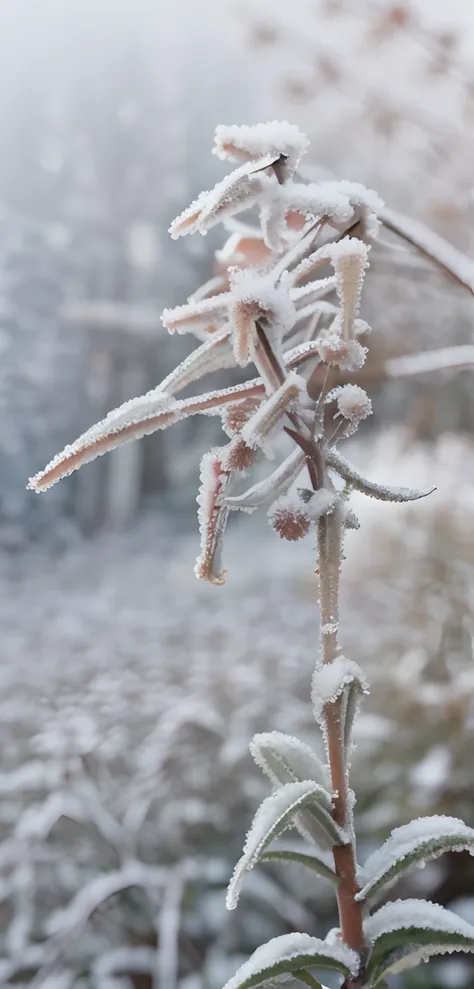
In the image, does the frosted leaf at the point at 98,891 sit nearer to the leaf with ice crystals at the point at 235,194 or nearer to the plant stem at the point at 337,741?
the plant stem at the point at 337,741

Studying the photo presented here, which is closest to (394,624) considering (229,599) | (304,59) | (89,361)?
(229,599)

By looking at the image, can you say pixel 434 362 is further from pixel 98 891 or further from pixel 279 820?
pixel 98 891

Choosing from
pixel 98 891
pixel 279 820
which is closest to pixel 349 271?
pixel 279 820

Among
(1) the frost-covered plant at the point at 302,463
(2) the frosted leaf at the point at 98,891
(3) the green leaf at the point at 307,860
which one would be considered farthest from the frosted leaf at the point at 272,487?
(2) the frosted leaf at the point at 98,891

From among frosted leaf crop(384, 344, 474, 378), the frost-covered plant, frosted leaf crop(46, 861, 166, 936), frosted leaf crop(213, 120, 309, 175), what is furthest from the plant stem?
frosted leaf crop(46, 861, 166, 936)

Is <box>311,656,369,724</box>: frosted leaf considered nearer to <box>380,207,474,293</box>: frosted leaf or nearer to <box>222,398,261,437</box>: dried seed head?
<box>222,398,261,437</box>: dried seed head

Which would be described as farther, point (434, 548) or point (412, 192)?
point (412, 192)

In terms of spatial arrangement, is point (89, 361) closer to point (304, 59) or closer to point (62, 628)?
point (62, 628)
